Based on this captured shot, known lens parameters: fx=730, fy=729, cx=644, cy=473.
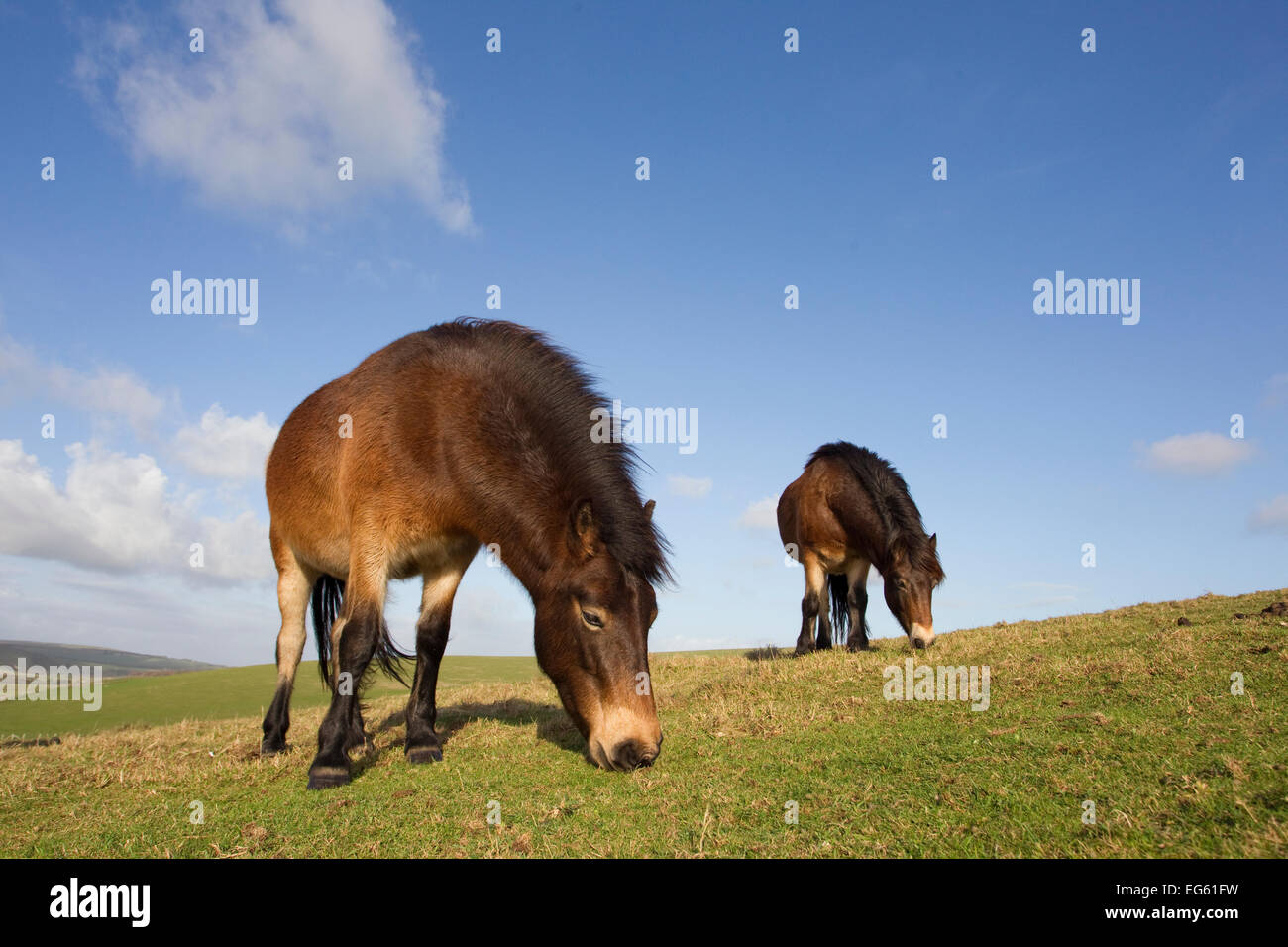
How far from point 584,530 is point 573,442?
0.86m

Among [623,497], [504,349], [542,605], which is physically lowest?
[542,605]

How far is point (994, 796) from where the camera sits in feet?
12.9

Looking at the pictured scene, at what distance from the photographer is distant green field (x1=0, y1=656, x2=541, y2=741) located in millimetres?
12133

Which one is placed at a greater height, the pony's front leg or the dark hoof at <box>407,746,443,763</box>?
the pony's front leg

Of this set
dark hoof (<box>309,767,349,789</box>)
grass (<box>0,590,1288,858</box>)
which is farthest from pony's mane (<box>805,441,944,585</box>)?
dark hoof (<box>309,767,349,789</box>)

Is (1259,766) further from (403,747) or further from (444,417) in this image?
(403,747)

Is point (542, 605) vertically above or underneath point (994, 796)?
above

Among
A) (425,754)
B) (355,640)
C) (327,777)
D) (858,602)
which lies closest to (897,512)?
(858,602)

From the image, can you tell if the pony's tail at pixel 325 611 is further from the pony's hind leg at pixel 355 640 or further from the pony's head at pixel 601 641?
the pony's head at pixel 601 641

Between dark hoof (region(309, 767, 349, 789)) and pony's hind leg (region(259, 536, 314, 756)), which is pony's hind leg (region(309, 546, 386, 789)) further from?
pony's hind leg (region(259, 536, 314, 756))

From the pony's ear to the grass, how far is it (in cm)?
166

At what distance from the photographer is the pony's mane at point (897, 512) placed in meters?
11.5
